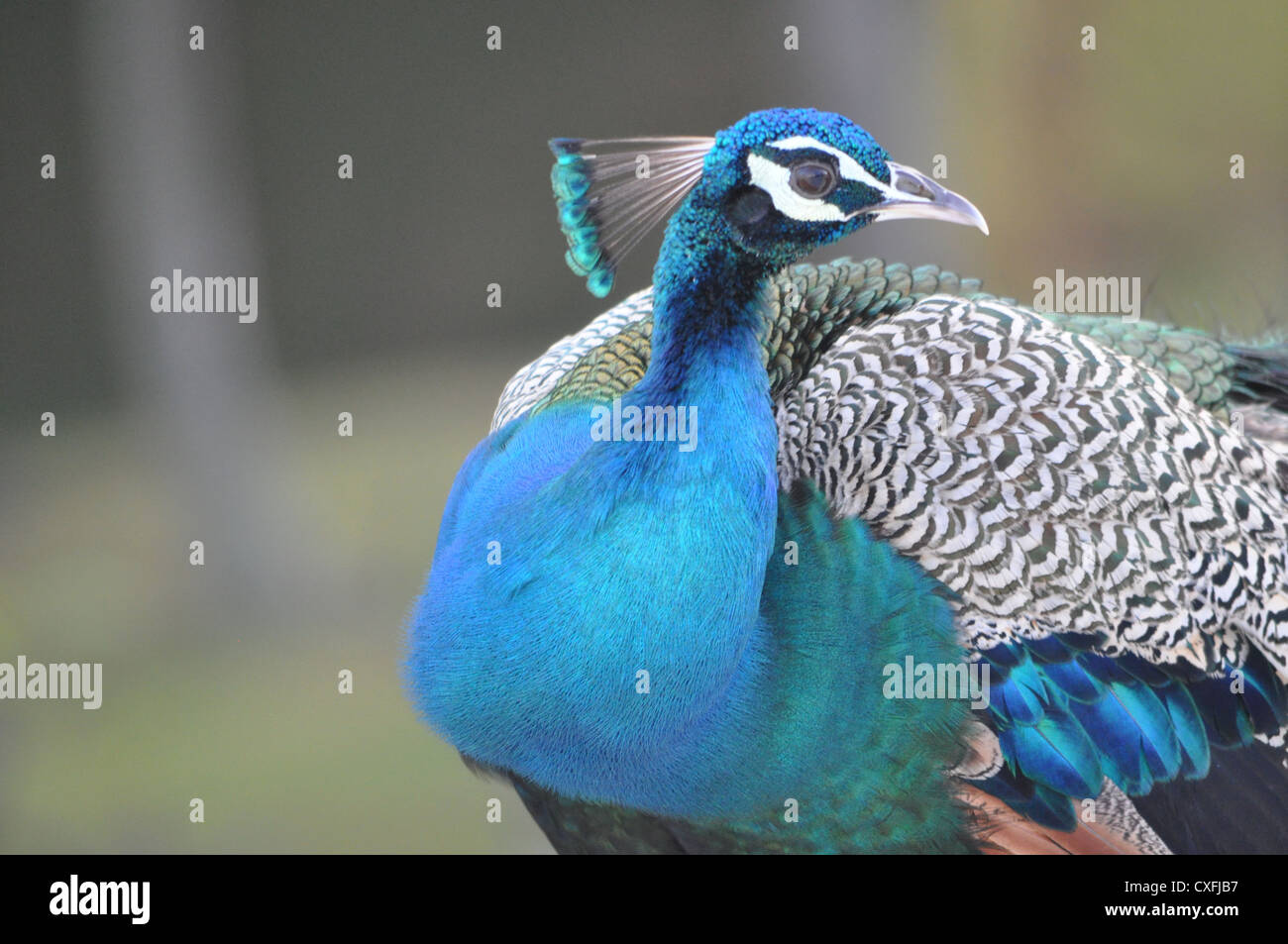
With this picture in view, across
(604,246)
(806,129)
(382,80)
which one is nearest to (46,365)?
(382,80)

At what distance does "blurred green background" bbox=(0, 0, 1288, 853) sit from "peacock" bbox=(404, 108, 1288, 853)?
85cm

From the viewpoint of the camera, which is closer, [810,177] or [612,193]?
[810,177]

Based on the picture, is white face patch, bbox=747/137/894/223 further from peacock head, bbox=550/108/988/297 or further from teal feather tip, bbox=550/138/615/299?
teal feather tip, bbox=550/138/615/299

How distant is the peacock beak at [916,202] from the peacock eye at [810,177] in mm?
66

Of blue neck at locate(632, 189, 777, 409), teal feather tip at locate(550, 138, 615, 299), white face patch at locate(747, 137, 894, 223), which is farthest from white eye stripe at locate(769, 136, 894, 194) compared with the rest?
teal feather tip at locate(550, 138, 615, 299)

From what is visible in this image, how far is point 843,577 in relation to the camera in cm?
193

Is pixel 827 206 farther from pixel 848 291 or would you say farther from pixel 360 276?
pixel 360 276

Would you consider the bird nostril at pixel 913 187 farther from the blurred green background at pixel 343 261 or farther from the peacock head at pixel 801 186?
the blurred green background at pixel 343 261

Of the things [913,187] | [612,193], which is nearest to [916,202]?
[913,187]

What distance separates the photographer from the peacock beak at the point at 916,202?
1.73 metres

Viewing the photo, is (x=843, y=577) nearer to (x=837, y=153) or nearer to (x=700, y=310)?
(x=700, y=310)

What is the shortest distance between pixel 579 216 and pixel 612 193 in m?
0.06

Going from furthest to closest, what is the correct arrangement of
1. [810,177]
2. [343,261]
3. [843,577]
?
1. [343,261]
2. [843,577]
3. [810,177]

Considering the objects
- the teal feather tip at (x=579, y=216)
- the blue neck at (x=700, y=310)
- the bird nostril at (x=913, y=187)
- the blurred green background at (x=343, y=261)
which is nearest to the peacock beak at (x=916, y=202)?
the bird nostril at (x=913, y=187)
